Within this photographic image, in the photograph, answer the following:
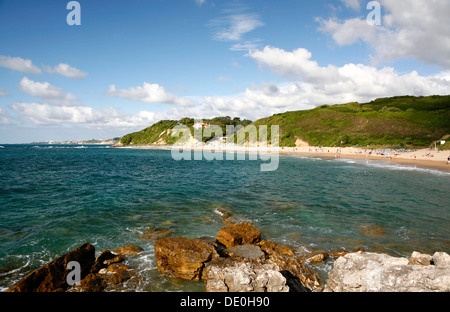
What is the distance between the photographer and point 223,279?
7.09m

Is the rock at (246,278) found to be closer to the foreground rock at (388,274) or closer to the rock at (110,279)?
the foreground rock at (388,274)

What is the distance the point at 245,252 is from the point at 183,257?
2531 mm

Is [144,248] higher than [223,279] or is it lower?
lower

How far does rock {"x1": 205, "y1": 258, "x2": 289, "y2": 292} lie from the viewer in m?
6.67

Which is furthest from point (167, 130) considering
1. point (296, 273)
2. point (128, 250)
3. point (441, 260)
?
point (441, 260)

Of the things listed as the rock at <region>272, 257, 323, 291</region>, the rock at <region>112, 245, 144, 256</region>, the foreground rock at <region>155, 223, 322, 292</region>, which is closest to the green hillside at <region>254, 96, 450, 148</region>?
the foreground rock at <region>155, 223, 322, 292</region>

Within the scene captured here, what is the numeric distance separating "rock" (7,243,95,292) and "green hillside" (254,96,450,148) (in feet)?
255

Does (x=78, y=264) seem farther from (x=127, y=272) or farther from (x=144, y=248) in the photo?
(x=144, y=248)

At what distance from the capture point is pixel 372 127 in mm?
86688

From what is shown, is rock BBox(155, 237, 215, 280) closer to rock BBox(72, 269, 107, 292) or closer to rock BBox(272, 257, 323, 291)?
rock BBox(72, 269, 107, 292)

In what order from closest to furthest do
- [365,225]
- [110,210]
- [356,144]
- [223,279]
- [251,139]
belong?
1. [223,279]
2. [365,225]
3. [110,210]
4. [356,144]
5. [251,139]

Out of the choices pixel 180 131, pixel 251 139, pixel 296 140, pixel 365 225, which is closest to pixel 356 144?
pixel 296 140

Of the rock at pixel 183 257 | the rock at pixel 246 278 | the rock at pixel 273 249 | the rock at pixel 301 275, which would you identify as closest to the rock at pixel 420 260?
the rock at pixel 301 275

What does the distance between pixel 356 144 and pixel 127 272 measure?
276ft
